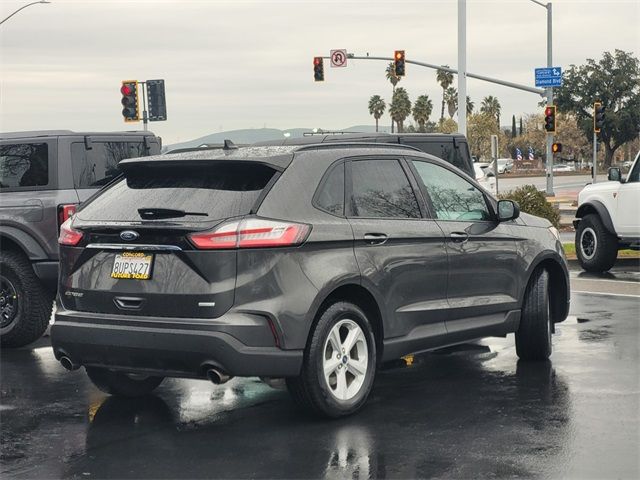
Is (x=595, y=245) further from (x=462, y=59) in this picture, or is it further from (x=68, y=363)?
(x=462, y=59)

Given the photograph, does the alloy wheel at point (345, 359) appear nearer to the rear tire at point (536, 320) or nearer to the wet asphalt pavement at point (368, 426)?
the wet asphalt pavement at point (368, 426)

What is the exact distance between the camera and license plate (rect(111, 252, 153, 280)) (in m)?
6.60

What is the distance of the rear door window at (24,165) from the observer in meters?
10.3

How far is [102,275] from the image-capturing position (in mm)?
6801

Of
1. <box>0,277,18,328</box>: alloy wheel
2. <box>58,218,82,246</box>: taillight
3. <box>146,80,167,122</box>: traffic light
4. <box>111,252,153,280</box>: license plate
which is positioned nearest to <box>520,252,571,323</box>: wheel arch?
<box>111,252,153,280</box>: license plate

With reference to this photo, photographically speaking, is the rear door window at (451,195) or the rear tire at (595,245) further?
the rear tire at (595,245)

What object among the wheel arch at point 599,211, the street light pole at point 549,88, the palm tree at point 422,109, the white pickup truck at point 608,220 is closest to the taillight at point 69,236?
the white pickup truck at point 608,220

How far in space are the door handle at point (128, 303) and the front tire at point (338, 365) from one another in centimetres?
102

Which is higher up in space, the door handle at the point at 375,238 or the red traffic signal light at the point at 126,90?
the red traffic signal light at the point at 126,90

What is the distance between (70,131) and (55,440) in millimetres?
4691

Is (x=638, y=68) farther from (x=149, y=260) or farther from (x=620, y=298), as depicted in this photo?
(x=149, y=260)

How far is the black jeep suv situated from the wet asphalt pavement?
3.92 ft

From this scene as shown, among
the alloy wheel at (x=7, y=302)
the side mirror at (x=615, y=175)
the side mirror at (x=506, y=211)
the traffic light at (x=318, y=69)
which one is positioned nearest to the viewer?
the side mirror at (x=506, y=211)

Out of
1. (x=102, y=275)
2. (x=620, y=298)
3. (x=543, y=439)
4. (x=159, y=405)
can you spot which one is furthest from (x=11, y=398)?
(x=620, y=298)
